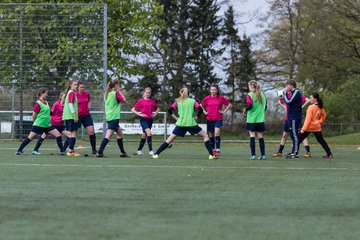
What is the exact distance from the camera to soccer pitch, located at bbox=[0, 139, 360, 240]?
5992mm

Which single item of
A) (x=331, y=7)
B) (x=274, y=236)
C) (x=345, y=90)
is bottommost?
(x=274, y=236)

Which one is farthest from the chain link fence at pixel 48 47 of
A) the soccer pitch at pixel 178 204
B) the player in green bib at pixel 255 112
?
the soccer pitch at pixel 178 204

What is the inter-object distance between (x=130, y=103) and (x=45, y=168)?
44094 millimetres

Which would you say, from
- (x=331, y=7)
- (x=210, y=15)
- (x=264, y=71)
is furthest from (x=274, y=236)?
(x=264, y=71)

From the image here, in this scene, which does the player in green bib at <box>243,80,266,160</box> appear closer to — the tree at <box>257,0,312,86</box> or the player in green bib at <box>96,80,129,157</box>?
the player in green bib at <box>96,80,129,157</box>

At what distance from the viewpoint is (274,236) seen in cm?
580

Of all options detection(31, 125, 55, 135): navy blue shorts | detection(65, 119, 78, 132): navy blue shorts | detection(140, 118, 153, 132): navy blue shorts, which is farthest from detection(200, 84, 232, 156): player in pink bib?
detection(31, 125, 55, 135): navy blue shorts

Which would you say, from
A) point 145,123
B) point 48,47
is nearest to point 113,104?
point 145,123

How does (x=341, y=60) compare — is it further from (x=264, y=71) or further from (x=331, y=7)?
(x=264, y=71)

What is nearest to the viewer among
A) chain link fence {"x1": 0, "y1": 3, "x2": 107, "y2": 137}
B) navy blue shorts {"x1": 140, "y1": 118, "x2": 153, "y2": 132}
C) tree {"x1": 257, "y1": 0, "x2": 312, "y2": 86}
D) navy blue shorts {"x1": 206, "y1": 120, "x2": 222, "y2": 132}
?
navy blue shorts {"x1": 140, "y1": 118, "x2": 153, "y2": 132}

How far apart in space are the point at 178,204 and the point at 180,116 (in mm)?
8808

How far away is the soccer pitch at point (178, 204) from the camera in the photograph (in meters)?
5.99

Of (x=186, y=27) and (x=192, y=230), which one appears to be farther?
(x=186, y=27)

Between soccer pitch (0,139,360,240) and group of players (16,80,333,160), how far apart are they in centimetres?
393
